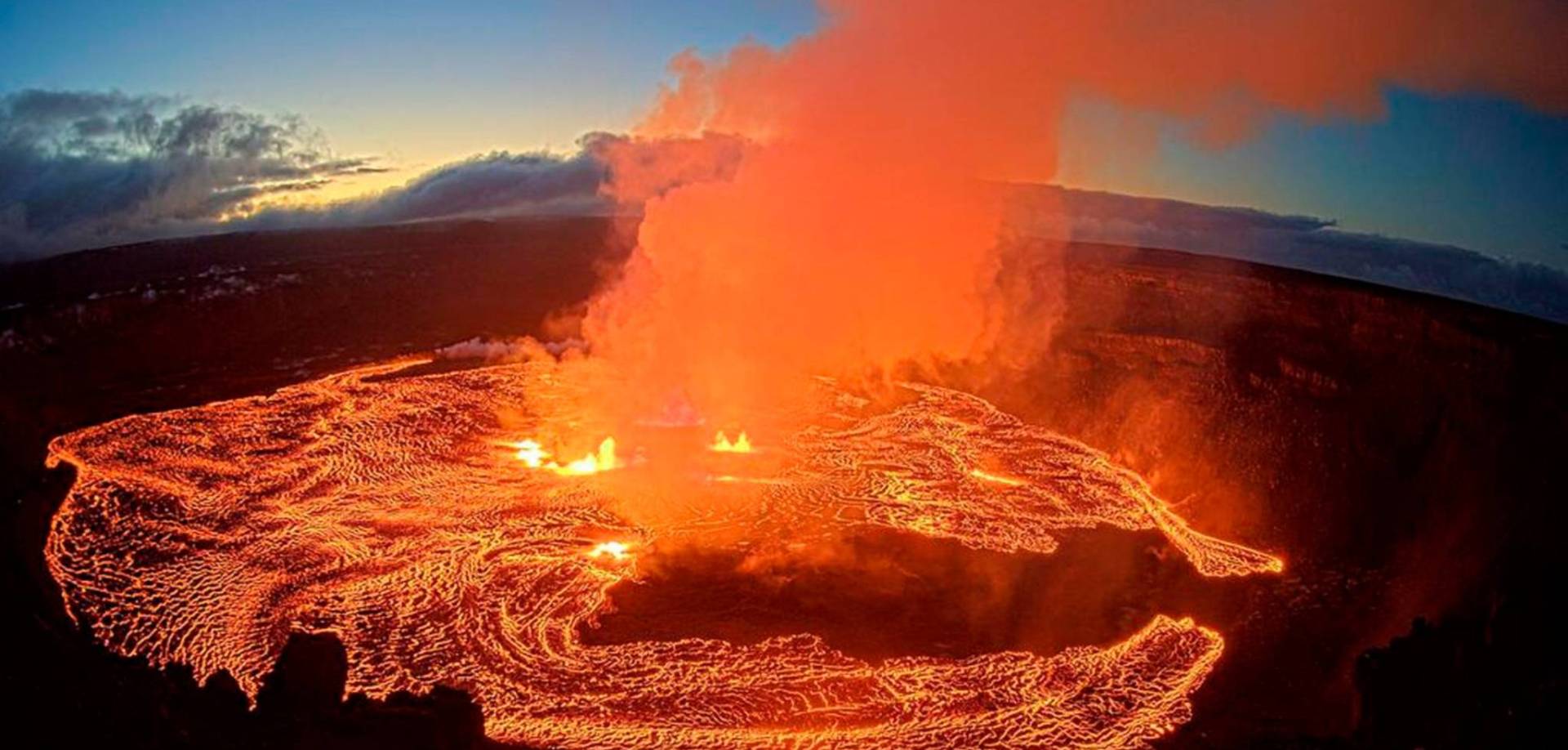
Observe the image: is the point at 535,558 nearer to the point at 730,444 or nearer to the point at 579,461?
the point at 579,461

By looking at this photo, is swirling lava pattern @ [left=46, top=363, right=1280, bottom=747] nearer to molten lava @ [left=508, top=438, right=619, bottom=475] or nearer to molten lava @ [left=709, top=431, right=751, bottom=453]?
molten lava @ [left=508, top=438, right=619, bottom=475]

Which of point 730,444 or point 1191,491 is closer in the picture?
point 1191,491

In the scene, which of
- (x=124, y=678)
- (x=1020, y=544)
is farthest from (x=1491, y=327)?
(x=124, y=678)

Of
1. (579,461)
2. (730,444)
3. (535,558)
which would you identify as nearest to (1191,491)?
(730,444)

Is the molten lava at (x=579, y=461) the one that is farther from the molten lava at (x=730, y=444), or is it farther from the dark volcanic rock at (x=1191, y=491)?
the dark volcanic rock at (x=1191, y=491)

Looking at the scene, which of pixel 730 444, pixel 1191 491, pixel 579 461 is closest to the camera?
pixel 579 461

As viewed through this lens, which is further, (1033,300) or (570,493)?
(1033,300)

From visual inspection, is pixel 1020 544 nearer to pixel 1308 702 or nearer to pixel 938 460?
pixel 938 460

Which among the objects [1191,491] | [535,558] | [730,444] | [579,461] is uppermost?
[1191,491]
